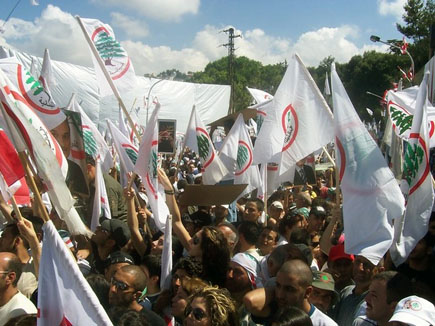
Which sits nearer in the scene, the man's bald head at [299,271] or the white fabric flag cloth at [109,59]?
the man's bald head at [299,271]

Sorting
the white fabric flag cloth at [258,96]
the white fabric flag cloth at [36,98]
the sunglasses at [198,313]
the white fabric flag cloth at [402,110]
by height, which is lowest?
the sunglasses at [198,313]

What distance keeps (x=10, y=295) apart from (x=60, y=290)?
110 centimetres

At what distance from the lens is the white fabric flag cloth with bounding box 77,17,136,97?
206 inches

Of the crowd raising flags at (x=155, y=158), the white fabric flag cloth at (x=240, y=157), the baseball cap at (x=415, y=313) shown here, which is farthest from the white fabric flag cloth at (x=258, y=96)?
the baseball cap at (x=415, y=313)

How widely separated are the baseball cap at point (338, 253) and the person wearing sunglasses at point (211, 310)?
5.83 ft

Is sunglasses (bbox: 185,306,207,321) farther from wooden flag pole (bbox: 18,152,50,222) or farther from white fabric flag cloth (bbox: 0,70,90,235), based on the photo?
white fabric flag cloth (bbox: 0,70,90,235)

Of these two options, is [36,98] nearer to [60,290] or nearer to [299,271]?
[60,290]

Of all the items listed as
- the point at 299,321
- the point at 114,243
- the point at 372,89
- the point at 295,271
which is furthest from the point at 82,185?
the point at 372,89

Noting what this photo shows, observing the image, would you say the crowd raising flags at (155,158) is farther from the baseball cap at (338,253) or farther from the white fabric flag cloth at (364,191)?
the baseball cap at (338,253)

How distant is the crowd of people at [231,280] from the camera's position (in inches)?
106

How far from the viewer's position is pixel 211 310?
259cm

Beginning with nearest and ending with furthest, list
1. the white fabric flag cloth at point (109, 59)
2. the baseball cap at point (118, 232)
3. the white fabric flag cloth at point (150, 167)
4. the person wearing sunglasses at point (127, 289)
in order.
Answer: the person wearing sunglasses at point (127, 289), the baseball cap at point (118, 232), the white fabric flag cloth at point (150, 167), the white fabric flag cloth at point (109, 59)

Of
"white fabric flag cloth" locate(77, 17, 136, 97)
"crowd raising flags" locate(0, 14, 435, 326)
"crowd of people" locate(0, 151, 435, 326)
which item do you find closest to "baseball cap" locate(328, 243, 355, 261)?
"crowd of people" locate(0, 151, 435, 326)

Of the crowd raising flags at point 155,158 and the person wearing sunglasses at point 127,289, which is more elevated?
the crowd raising flags at point 155,158
